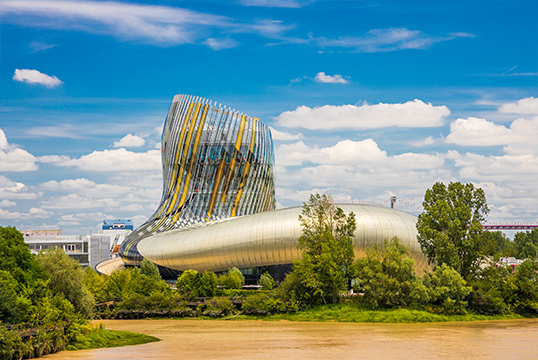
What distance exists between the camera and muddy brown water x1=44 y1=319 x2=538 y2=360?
1144 inches

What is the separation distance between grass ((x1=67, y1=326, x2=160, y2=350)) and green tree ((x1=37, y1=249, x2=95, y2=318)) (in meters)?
1.59

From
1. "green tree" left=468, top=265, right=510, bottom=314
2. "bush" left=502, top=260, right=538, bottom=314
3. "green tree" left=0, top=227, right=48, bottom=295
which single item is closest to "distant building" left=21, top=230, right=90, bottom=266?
"green tree" left=468, top=265, right=510, bottom=314

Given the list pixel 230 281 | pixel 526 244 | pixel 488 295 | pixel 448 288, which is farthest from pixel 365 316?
pixel 526 244

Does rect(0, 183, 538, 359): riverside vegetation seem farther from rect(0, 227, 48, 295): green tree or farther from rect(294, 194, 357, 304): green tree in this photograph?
rect(0, 227, 48, 295): green tree

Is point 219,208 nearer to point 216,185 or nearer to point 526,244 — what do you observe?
point 216,185

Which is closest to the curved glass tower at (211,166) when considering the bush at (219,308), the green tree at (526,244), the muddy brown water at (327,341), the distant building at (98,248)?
the bush at (219,308)

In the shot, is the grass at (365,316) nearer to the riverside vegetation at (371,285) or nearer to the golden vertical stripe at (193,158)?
the riverside vegetation at (371,285)

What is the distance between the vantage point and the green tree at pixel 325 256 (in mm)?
48781

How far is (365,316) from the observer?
4634cm

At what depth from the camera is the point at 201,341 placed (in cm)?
3491

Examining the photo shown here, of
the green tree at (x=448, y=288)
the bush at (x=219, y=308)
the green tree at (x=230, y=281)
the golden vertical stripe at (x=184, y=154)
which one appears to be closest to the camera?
the green tree at (x=448, y=288)

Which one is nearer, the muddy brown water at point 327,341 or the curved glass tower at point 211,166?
the muddy brown water at point 327,341

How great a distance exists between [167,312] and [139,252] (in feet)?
57.3

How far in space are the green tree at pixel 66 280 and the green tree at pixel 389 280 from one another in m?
22.2
